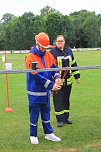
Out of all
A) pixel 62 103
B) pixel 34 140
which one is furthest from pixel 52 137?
pixel 62 103

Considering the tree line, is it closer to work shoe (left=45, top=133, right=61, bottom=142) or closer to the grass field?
the grass field

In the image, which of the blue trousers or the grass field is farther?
the blue trousers

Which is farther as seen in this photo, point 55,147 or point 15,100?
point 15,100

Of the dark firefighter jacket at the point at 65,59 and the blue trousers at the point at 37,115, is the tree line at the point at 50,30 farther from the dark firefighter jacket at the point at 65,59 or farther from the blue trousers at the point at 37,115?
the blue trousers at the point at 37,115

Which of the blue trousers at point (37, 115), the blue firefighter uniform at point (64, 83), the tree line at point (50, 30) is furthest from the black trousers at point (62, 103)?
the tree line at point (50, 30)

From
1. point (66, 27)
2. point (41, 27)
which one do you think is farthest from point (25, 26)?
point (66, 27)

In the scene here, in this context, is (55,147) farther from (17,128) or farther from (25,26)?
(25,26)

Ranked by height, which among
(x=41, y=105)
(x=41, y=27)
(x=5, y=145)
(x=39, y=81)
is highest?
(x=41, y=27)

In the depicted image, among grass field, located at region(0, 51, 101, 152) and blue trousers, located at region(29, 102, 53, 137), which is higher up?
blue trousers, located at region(29, 102, 53, 137)

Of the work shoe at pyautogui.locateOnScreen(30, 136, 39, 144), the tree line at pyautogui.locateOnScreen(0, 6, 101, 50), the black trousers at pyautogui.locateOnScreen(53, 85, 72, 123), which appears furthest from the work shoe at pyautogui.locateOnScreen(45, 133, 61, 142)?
the tree line at pyautogui.locateOnScreen(0, 6, 101, 50)

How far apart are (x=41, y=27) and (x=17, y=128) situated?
95.8m

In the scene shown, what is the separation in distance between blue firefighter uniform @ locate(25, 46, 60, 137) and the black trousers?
1.27m

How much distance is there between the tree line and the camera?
331ft

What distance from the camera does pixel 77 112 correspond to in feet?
32.1
